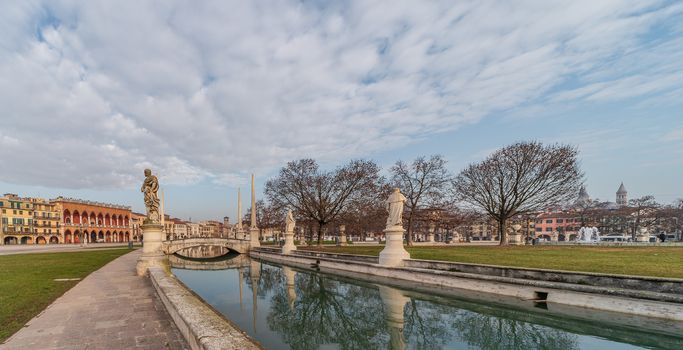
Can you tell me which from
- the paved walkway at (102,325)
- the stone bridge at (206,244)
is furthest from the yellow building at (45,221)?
the paved walkway at (102,325)

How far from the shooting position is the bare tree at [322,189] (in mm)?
38656

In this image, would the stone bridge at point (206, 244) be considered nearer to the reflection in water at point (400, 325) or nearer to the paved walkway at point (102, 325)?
the reflection in water at point (400, 325)

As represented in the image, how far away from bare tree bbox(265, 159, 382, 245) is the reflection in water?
23.6 metres

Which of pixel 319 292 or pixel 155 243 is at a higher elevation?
pixel 155 243

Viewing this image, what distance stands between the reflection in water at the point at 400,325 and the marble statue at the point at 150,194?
4801 mm

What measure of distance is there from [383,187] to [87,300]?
3414 centimetres

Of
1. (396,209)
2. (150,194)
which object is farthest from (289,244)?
(150,194)

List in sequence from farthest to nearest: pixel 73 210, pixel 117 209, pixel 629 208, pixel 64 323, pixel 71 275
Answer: pixel 117 209
pixel 73 210
pixel 629 208
pixel 71 275
pixel 64 323

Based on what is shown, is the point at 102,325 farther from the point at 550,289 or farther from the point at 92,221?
the point at 92,221

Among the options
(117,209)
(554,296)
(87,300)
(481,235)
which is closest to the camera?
(87,300)

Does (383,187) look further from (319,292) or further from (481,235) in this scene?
(481,235)

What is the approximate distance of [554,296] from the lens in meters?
10.6

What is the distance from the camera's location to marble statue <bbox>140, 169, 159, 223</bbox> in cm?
1552

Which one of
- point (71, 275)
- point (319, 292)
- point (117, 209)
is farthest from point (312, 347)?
point (117, 209)
